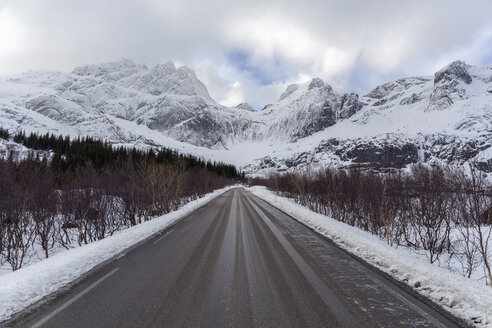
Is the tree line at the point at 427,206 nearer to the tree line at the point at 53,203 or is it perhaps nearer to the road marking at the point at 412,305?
the road marking at the point at 412,305

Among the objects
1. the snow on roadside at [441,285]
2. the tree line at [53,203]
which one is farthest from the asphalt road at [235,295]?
the tree line at [53,203]

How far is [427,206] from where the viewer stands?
12.6 m

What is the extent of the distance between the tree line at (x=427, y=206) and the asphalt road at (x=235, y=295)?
362 cm

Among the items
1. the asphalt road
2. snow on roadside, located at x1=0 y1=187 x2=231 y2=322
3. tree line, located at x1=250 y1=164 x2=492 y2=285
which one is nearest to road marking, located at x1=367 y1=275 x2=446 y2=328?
the asphalt road

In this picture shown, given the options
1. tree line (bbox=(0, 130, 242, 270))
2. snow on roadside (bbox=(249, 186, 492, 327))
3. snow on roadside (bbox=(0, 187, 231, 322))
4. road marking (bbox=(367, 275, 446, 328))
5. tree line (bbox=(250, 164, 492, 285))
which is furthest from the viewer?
tree line (bbox=(0, 130, 242, 270))

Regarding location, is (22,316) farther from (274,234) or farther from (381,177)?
(381,177)

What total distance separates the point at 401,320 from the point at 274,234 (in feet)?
23.8

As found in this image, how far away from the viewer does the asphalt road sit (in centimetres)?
384

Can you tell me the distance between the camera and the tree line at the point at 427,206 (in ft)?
29.5

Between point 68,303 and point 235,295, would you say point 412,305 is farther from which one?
point 68,303

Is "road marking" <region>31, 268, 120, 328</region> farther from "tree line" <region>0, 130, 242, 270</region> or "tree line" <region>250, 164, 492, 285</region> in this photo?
"tree line" <region>250, 164, 492, 285</region>

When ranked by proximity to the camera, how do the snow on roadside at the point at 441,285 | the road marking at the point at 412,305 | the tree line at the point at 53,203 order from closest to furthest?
the road marking at the point at 412,305 → the snow on roadside at the point at 441,285 → the tree line at the point at 53,203

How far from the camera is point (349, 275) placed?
580 cm

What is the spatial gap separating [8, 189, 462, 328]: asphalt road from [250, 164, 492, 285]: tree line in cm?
Answer: 362
